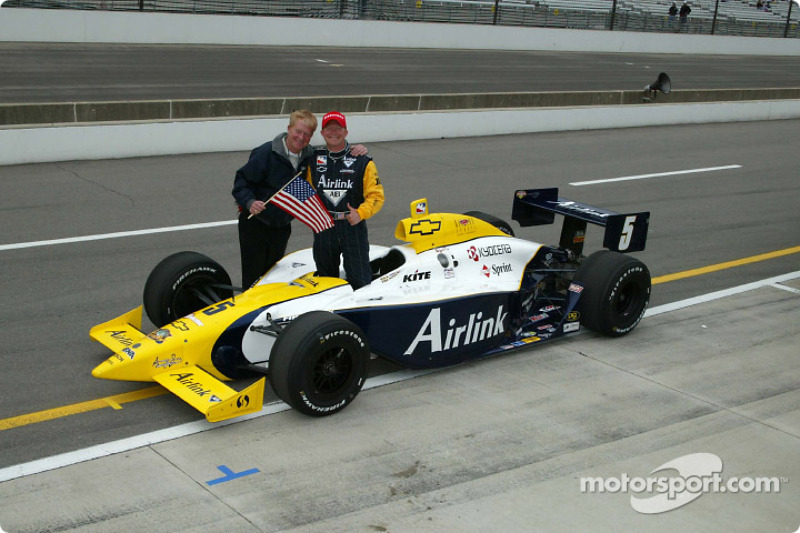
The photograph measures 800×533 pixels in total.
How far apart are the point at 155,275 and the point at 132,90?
13124 millimetres

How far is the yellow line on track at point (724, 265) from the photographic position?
940cm

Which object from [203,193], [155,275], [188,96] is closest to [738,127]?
[188,96]

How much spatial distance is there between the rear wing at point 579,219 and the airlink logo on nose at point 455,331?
4.29ft

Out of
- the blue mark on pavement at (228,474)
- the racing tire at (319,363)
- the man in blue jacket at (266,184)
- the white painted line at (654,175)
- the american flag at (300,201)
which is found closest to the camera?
the blue mark on pavement at (228,474)

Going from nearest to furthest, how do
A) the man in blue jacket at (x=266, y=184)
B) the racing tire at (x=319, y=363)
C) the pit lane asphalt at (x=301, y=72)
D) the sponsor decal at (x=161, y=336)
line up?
the racing tire at (x=319, y=363)
the sponsor decal at (x=161, y=336)
the man in blue jacket at (x=266, y=184)
the pit lane asphalt at (x=301, y=72)

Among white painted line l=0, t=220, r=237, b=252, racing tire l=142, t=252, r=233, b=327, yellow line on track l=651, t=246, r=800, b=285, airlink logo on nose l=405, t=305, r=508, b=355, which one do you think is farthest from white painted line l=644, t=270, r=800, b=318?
white painted line l=0, t=220, r=237, b=252

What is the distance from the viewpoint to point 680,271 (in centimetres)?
965

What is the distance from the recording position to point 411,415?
6.00m

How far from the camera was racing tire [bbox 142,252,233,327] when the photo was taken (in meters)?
6.68

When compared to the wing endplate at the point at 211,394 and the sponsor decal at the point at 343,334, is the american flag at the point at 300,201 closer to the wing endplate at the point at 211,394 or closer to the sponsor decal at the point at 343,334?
the sponsor decal at the point at 343,334

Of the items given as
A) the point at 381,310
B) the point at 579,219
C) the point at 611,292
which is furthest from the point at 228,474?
the point at 579,219

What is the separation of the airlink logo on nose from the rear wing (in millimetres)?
1306

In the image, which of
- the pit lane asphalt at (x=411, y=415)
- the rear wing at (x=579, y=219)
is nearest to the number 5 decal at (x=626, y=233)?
the rear wing at (x=579, y=219)

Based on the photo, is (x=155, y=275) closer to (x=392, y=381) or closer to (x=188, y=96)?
(x=392, y=381)
